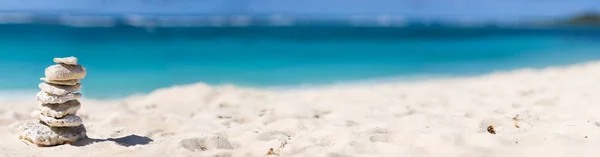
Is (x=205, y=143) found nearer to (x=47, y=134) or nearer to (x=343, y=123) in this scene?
(x=47, y=134)

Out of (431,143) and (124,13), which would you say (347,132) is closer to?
(431,143)

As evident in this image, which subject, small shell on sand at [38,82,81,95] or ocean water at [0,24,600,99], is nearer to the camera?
small shell on sand at [38,82,81,95]

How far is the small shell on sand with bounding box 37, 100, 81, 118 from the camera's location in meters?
3.86

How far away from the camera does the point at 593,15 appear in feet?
220

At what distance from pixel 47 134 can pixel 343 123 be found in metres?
2.18

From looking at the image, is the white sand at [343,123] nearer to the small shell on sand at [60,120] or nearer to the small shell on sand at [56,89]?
the small shell on sand at [60,120]

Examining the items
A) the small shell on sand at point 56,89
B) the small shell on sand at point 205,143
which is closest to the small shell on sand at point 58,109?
the small shell on sand at point 56,89

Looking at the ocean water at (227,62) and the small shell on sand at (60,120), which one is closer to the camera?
the small shell on sand at (60,120)

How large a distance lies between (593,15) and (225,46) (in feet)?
194

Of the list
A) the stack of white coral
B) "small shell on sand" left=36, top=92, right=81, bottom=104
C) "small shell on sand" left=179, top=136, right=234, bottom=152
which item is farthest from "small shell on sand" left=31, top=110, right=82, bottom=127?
"small shell on sand" left=179, top=136, right=234, bottom=152

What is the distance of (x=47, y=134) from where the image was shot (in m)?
3.88

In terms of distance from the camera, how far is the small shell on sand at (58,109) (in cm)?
386

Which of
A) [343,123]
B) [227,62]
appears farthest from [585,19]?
[343,123]

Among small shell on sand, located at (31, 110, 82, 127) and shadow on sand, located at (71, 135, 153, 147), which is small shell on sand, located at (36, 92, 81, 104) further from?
shadow on sand, located at (71, 135, 153, 147)
